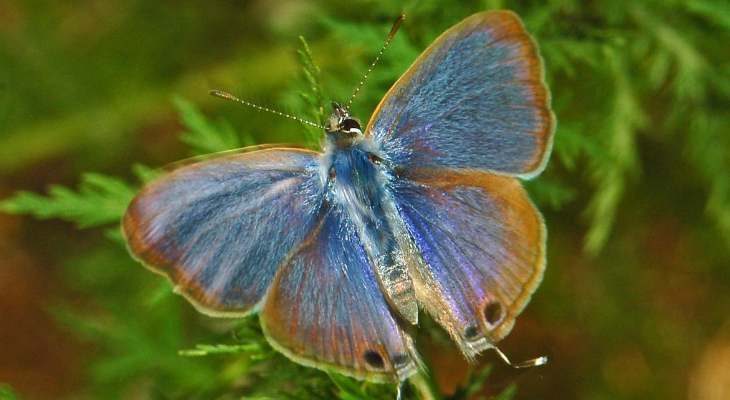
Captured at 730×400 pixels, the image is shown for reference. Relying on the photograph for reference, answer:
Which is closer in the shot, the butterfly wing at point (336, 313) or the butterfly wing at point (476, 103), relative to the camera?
the butterfly wing at point (336, 313)

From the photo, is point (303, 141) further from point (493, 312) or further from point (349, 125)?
point (493, 312)

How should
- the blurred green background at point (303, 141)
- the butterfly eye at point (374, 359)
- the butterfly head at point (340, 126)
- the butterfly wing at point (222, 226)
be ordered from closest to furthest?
the butterfly eye at point (374, 359) < the butterfly wing at point (222, 226) < the butterfly head at point (340, 126) < the blurred green background at point (303, 141)

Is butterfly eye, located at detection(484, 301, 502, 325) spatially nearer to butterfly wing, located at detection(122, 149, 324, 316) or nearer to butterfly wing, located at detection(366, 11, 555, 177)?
butterfly wing, located at detection(366, 11, 555, 177)

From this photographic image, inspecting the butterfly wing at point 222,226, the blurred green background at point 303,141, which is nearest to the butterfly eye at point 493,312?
the blurred green background at point 303,141

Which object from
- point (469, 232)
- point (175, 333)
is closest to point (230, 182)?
point (469, 232)

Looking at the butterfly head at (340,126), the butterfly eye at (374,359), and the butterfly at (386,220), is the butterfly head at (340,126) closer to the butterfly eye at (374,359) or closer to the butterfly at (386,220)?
the butterfly at (386,220)

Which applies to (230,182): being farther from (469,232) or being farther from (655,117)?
(655,117)
